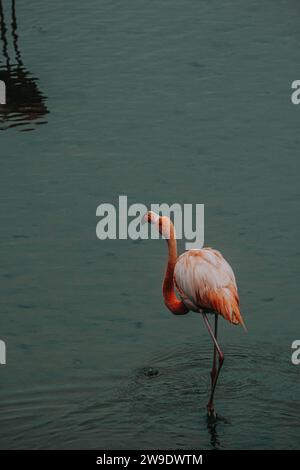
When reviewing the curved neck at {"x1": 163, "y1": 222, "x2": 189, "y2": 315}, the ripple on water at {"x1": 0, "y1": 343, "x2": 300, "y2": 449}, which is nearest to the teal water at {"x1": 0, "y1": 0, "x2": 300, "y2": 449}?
the ripple on water at {"x1": 0, "y1": 343, "x2": 300, "y2": 449}

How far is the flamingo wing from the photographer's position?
23.9 feet

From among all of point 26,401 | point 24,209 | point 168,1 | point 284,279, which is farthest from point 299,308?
point 168,1

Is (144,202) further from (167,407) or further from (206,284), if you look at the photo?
(167,407)

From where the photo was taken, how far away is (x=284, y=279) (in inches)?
350

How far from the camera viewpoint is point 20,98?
1216cm

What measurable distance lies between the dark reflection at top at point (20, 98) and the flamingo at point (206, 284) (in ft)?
14.3

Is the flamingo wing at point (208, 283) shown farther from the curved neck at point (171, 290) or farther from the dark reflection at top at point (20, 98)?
the dark reflection at top at point (20, 98)

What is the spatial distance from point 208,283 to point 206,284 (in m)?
0.02

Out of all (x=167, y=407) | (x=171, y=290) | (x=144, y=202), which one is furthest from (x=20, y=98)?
(x=167, y=407)

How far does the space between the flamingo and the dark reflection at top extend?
14.3 ft

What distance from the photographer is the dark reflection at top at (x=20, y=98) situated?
1177 centimetres
